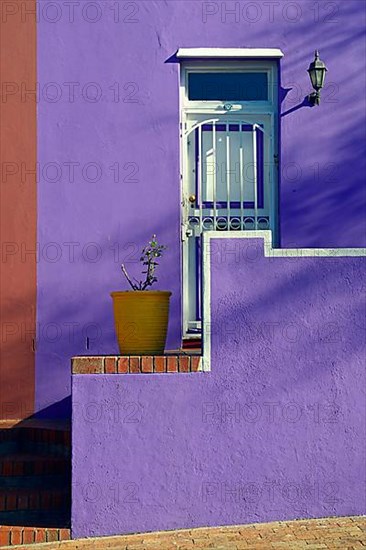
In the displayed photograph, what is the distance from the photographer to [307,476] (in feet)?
20.0

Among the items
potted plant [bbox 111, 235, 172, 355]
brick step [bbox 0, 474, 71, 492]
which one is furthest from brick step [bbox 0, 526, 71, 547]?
potted plant [bbox 111, 235, 172, 355]

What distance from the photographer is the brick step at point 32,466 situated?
6.43 m

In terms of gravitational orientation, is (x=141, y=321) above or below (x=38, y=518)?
above

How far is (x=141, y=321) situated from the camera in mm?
6148

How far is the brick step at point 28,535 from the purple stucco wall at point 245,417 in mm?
147

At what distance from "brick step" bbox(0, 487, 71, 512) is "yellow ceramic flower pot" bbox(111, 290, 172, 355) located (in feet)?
3.90

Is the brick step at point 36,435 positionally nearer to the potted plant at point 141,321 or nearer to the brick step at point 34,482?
the brick step at point 34,482

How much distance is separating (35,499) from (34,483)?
30 cm

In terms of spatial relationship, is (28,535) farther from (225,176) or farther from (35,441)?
(225,176)

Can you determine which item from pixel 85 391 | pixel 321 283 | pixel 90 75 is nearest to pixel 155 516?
pixel 85 391

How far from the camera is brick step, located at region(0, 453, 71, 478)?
253 inches

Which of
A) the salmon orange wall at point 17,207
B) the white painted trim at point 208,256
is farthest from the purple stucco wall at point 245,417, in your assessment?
the salmon orange wall at point 17,207

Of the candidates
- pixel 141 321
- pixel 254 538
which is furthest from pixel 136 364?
pixel 254 538

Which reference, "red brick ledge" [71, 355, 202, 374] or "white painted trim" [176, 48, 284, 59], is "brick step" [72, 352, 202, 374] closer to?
"red brick ledge" [71, 355, 202, 374]
